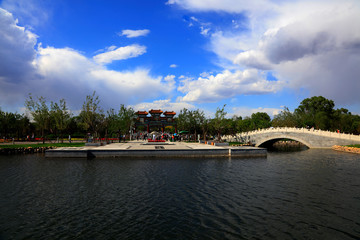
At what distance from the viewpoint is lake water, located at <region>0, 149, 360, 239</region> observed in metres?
10.2

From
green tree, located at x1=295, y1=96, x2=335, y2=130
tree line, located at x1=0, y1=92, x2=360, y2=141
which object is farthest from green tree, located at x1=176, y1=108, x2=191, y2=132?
green tree, located at x1=295, y1=96, x2=335, y2=130

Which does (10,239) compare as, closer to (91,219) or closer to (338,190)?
(91,219)

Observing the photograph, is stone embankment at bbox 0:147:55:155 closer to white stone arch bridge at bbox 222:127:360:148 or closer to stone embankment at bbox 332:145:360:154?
white stone arch bridge at bbox 222:127:360:148

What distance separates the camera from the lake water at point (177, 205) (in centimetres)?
1021


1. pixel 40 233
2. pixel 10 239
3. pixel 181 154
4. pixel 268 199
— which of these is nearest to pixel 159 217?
pixel 40 233

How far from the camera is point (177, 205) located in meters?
13.4

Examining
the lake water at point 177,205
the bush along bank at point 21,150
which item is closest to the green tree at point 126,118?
the bush along bank at point 21,150

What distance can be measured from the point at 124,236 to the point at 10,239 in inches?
178

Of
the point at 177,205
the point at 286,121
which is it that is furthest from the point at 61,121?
the point at 286,121

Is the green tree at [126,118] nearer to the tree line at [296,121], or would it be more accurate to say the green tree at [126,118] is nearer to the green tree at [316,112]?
the tree line at [296,121]

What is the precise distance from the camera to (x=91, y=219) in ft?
37.7

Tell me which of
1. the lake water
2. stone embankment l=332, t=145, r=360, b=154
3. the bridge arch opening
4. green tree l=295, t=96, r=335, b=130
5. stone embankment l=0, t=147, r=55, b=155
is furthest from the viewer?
green tree l=295, t=96, r=335, b=130

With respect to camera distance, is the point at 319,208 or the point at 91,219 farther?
the point at 319,208

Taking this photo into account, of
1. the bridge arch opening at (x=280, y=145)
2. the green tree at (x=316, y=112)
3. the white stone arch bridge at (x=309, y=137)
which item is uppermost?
the green tree at (x=316, y=112)
